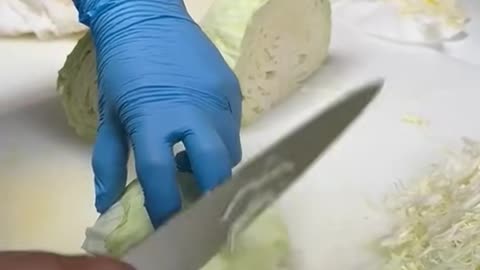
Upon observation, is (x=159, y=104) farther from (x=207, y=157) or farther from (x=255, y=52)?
(x=255, y=52)

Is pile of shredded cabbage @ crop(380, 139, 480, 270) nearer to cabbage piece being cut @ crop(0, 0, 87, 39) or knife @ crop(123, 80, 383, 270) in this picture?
knife @ crop(123, 80, 383, 270)

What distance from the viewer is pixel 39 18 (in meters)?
1.14

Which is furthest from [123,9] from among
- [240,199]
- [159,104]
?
[240,199]

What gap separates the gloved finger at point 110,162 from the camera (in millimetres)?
808

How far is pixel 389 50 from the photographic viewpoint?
1178 mm

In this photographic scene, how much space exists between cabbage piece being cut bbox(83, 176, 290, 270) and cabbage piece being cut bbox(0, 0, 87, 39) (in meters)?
0.37

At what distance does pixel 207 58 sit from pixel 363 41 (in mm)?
403

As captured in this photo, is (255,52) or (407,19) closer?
(255,52)

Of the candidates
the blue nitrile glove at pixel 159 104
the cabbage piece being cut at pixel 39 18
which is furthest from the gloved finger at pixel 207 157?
the cabbage piece being cut at pixel 39 18

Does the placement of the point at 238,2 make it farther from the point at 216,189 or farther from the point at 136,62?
the point at 216,189

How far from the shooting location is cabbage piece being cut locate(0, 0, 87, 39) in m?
1.13

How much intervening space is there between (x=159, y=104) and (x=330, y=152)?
25cm

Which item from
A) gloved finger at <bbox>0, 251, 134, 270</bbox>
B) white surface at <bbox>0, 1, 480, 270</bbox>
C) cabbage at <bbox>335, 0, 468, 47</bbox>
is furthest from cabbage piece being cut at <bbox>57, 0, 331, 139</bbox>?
gloved finger at <bbox>0, 251, 134, 270</bbox>

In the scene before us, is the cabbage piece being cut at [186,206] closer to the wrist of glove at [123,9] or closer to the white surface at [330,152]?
the white surface at [330,152]
